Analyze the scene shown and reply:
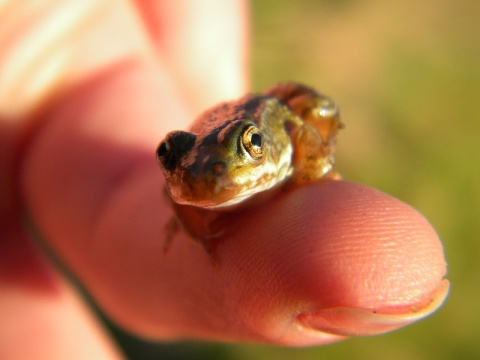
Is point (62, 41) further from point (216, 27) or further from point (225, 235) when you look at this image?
point (225, 235)

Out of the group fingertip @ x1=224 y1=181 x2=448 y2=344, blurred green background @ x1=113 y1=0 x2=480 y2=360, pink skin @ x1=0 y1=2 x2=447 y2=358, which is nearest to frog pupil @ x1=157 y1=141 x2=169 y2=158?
pink skin @ x1=0 y1=2 x2=447 y2=358

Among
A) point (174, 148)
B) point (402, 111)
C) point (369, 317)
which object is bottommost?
point (402, 111)

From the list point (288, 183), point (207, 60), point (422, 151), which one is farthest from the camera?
point (422, 151)

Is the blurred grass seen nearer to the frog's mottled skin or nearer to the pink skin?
the pink skin

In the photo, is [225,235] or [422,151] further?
[422,151]

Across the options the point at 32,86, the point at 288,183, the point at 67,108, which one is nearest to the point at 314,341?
the point at 288,183

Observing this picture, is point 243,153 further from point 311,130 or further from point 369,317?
point 369,317

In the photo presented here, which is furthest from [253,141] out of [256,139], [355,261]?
[355,261]

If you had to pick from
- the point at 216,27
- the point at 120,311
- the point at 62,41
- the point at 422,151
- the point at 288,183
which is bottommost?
the point at 422,151
